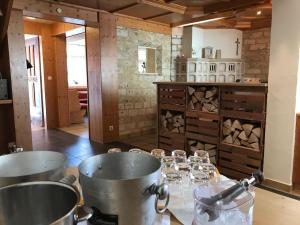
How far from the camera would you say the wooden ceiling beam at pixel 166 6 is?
4.30 metres

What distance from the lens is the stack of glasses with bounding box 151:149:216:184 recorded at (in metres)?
1.05

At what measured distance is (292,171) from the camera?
2.88 m

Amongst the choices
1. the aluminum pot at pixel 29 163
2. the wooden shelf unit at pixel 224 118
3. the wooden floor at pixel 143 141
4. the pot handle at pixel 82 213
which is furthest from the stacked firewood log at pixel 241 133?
the pot handle at pixel 82 213

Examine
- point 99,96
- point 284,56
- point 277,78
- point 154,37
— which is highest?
point 154,37

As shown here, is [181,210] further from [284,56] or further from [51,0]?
[51,0]

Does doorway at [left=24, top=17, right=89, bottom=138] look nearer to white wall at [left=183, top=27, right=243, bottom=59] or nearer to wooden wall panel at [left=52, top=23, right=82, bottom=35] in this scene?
wooden wall panel at [left=52, top=23, right=82, bottom=35]

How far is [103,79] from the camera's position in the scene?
15.9ft

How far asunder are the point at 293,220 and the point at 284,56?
7.86 ft

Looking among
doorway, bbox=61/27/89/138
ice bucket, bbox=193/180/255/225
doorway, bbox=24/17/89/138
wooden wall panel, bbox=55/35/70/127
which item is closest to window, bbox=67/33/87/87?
doorway, bbox=61/27/89/138

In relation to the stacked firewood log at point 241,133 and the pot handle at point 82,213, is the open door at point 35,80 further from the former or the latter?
the pot handle at point 82,213

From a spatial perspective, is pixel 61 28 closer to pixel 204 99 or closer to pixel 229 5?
pixel 229 5

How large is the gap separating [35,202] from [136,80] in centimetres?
495

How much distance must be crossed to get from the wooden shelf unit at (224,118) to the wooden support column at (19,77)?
84.7 inches

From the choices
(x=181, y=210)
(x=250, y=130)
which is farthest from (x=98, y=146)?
(x=181, y=210)
